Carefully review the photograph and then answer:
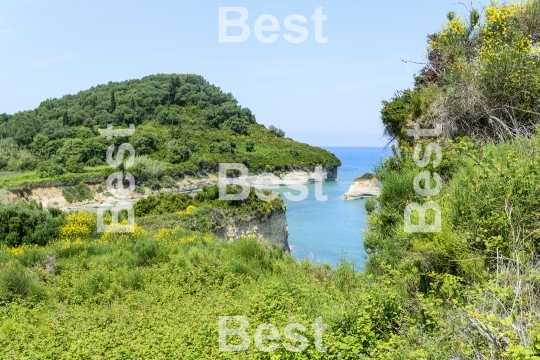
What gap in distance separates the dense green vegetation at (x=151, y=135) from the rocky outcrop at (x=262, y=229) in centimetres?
3314

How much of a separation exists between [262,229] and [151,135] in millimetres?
48907

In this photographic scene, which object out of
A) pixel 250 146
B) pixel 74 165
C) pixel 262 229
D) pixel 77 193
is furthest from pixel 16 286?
pixel 250 146

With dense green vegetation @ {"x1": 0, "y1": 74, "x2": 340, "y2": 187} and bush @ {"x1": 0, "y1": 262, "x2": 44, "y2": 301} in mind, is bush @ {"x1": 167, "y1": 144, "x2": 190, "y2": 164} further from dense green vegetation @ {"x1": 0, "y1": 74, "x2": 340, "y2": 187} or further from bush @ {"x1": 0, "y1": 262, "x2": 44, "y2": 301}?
bush @ {"x1": 0, "y1": 262, "x2": 44, "y2": 301}

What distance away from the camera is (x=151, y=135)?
68.3 m

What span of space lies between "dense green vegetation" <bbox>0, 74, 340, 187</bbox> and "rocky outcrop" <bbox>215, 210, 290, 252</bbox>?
1305 inches

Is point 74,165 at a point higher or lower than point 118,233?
higher

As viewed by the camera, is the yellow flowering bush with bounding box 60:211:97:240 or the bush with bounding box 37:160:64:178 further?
the bush with bounding box 37:160:64:178

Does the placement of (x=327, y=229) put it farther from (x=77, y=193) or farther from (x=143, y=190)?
(x=77, y=193)

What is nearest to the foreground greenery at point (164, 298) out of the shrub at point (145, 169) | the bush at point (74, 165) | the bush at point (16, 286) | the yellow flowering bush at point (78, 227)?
the bush at point (16, 286)

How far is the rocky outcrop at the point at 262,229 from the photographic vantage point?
864 inches

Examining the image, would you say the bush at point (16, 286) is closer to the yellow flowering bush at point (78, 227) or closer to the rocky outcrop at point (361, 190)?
the yellow flowering bush at point (78, 227)

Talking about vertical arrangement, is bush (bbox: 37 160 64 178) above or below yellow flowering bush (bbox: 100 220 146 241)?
above

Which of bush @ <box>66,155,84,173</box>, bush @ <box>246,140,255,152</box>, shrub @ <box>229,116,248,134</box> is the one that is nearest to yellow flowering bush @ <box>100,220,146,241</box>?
bush @ <box>66,155,84,173</box>

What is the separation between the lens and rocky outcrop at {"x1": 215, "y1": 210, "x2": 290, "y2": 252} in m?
22.0
